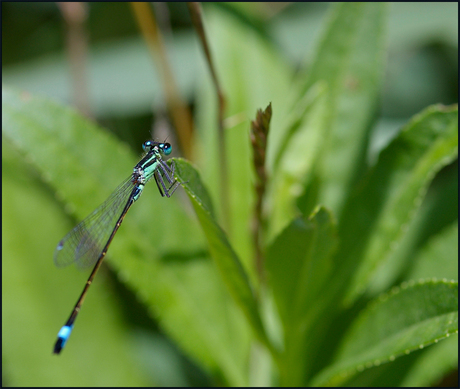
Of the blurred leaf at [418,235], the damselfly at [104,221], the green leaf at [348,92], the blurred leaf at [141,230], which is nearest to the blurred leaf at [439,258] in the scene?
the blurred leaf at [418,235]

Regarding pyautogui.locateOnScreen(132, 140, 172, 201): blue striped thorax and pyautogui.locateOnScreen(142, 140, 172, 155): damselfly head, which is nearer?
pyautogui.locateOnScreen(132, 140, 172, 201): blue striped thorax

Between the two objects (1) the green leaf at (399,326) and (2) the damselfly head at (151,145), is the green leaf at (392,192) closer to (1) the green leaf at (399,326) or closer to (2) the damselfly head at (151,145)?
(1) the green leaf at (399,326)

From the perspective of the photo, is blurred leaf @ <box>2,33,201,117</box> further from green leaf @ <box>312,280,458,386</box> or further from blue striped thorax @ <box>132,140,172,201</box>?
green leaf @ <box>312,280,458,386</box>

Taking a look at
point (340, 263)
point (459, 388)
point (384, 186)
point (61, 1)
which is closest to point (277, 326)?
point (340, 263)

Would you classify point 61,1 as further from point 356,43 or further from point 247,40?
point 356,43

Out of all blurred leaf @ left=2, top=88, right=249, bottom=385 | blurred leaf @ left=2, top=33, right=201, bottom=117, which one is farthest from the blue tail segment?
blurred leaf @ left=2, top=33, right=201, bottom=117

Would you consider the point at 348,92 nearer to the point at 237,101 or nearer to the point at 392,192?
the point at 392,192
